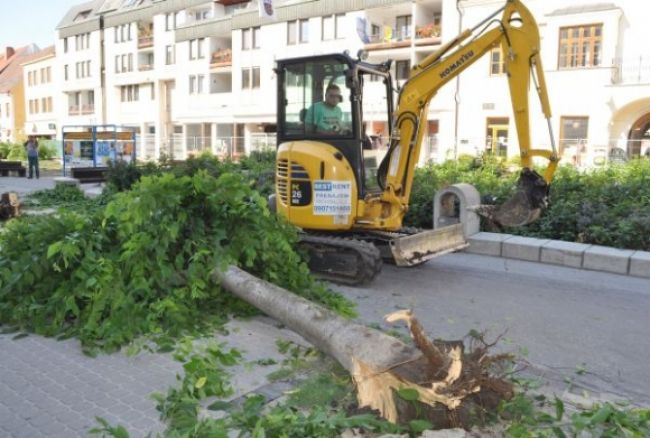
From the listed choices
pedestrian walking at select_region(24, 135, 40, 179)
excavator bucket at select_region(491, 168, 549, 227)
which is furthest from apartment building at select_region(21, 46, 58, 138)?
excavator bucket at select_region(491, 168, 549, 227)

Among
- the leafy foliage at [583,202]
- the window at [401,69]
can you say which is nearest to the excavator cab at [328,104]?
the leafy foliage at [583,202]

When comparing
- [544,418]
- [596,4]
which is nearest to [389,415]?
[544,418]

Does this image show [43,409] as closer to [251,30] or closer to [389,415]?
[389,415]

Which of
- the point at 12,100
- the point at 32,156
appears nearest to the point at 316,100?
the point at 32,156

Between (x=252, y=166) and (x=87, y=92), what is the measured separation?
48.5 meters

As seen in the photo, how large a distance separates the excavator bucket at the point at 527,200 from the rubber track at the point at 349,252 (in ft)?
5.84

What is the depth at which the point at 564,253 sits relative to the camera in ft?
29.9

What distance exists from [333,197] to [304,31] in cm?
3438

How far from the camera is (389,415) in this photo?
144 inches

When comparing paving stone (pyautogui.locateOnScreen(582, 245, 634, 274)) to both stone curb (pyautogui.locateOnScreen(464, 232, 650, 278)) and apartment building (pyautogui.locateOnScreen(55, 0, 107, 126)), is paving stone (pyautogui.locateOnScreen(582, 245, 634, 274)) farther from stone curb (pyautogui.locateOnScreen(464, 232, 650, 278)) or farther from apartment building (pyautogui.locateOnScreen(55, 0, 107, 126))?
apartment building (pyautogui.locateOnScreen(55, 0, 107, 126))

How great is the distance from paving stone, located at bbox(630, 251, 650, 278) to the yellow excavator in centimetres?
201

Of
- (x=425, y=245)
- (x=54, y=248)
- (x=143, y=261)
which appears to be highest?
(x=54, y=248)

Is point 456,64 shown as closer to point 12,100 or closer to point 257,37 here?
point 257,37

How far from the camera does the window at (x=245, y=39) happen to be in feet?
143
